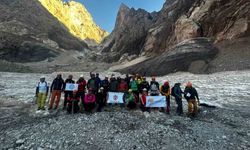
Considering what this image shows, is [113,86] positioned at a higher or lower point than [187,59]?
lower

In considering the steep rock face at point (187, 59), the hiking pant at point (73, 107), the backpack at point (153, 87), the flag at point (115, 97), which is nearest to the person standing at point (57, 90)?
the hiking pant at point (73, 107)

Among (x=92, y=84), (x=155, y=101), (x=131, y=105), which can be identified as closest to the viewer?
(x=155, y=101)

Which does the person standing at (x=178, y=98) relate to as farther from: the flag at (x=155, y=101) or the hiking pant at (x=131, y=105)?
the hiking pant at (x=131, y=105)

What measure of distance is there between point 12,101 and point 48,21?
105 meters

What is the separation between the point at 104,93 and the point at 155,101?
288 cm

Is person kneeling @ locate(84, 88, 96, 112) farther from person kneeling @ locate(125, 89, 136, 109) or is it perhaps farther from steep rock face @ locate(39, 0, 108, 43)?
steep rock face @ locate(39, 0, 108, 43)

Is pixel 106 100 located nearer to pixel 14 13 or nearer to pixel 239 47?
pixel 239 47

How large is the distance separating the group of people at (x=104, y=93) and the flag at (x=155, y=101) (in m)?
0.22

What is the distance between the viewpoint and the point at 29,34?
10231 cm

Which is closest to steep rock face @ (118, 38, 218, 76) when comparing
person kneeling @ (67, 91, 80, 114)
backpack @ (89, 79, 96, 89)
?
backpack @ (89, 79, 96, 89)

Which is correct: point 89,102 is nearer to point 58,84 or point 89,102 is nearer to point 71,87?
point 71,87

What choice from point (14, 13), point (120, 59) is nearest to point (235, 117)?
point (120, 59)

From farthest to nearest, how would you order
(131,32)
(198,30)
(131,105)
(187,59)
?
(131,32) < (198,30) < (187,59) < (131,105)

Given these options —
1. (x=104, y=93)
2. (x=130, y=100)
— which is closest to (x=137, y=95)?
(x=130, y=100)
